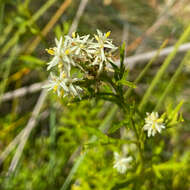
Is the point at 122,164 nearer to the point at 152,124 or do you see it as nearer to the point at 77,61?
the point at 152,124

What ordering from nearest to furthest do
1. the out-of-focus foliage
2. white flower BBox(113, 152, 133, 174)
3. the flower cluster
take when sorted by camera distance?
1. the flower cluster
2. the out-of-focus foliage
3. white flower BBox(113, 152, 133, 174)

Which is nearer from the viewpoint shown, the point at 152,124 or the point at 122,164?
the point at 152,124

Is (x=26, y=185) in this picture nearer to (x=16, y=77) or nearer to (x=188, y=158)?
(x=16, y=77)

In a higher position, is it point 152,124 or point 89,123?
point 89,123

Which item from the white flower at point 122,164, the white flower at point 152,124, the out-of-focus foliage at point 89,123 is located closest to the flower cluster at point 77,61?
the out-of-focus foliage at point 89,123

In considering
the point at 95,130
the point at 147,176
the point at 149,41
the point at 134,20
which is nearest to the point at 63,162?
the point at 147,176

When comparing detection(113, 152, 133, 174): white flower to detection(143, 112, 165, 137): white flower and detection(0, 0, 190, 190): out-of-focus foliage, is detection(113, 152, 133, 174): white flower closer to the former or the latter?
detection(0, 0, 190, 190): out-of-focus foliage

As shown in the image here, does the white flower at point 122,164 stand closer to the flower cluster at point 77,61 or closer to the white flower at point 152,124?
the white flower at point 152,124

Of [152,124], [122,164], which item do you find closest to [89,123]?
[122,164]

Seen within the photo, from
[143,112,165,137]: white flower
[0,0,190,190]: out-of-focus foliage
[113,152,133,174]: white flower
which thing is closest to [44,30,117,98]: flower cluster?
[0,0,190,190]: out-of-focus foliage

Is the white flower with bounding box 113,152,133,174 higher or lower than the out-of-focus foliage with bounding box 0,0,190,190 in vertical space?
lower
